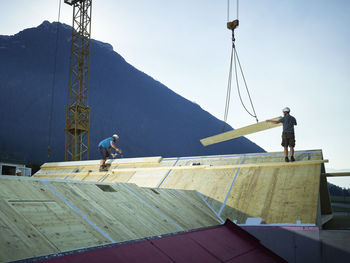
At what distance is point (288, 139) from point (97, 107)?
13990 cm

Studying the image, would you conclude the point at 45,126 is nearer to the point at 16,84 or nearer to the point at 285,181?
the point at 16,84

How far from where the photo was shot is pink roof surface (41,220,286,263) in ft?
11.9

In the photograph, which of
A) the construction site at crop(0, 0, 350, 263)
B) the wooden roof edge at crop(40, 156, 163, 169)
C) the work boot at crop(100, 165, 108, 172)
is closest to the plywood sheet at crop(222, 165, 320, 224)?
the construction site at crop(0, 0, 350, 263)

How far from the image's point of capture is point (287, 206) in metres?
6.72

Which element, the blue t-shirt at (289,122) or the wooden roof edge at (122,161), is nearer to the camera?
the blue t-shirt at (289,122)

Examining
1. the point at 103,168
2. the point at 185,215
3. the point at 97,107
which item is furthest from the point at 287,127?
the point at 97,107

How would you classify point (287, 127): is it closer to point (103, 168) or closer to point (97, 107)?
point (103, 168)

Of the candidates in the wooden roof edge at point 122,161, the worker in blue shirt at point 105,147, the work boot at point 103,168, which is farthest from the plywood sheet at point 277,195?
the work boot at point 103,168

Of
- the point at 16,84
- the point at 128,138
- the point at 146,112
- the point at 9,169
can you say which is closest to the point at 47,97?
the point at 16,84

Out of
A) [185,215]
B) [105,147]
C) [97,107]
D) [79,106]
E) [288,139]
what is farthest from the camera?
[97,107]

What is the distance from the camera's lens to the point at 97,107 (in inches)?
5571

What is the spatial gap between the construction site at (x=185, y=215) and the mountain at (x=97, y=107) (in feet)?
329

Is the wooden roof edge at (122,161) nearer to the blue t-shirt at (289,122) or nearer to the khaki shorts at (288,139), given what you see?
the khaki shorts at (288,139)

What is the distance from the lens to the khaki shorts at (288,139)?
8.60 meters
